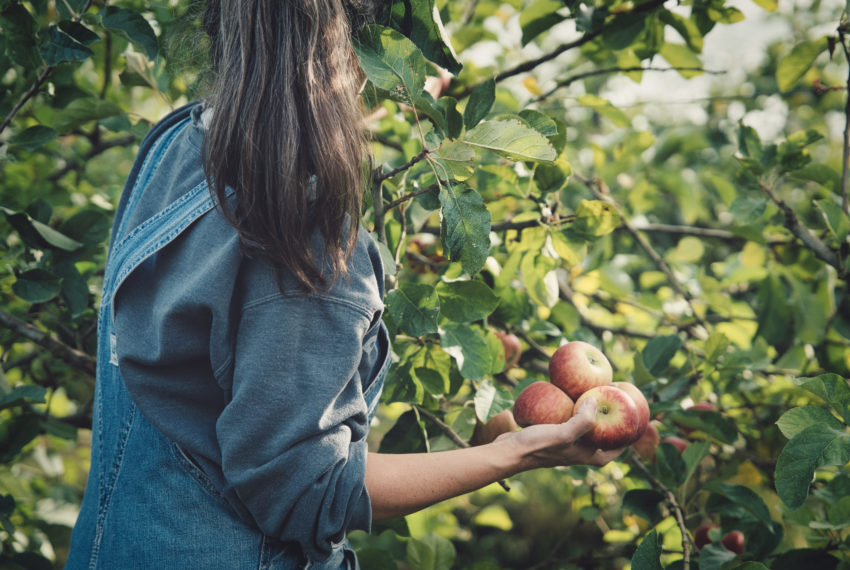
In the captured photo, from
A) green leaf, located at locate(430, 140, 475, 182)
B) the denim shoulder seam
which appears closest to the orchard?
green leaf, located at locate(430, 140, 475, 182)

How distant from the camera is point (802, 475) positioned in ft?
3.48

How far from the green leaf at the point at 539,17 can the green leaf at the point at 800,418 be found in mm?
1042

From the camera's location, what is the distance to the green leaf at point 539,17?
155cm

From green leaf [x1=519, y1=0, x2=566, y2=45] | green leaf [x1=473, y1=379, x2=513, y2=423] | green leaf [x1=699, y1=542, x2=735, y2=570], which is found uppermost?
green leaf [x1=519, y1=0, x2=566, y2=45]

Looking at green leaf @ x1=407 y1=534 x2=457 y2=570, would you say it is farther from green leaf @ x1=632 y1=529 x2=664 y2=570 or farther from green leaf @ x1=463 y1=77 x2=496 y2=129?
green leaf @ x1=463 y1=77 x2=496 y2=129

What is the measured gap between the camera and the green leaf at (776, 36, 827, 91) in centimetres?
160

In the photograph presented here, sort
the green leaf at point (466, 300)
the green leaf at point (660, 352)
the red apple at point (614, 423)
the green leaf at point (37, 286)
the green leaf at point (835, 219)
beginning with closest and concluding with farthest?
the red apple at point (614, 423) < the green leaf at point (466, 300) < the green leaf at point (37, 286) < the green leaf at point (835, 219) < the green leaf at point (660, 352)

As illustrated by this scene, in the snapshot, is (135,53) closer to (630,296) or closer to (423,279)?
(423,279)

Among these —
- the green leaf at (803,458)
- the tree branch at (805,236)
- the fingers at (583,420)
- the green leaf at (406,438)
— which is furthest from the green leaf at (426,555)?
the tree branch at (805,236)

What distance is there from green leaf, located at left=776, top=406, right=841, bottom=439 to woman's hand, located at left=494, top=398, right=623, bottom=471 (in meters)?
0.36

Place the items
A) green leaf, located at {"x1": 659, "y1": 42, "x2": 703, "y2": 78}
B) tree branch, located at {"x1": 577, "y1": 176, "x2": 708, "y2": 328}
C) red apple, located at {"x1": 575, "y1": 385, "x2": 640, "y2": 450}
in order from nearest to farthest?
Answer: red apple, located at {"x1": 575, "y1": 385, "x2": 640, "y2": 450} → green leaf, located at {"x1": 659, "y1": 42, "x2": 703, "y2": 78} → tree branch, located at {"x1": 577, "y1": 176, "x2": 708, "y2": 328}

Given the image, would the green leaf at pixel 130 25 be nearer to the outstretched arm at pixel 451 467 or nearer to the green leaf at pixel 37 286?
the green leaf at pixel 37 286

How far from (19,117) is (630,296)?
195cm

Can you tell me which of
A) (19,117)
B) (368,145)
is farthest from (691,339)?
(19,117)
